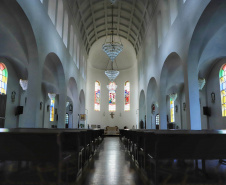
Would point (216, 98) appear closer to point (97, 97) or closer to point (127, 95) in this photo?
point (127, 95)

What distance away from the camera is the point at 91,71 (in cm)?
2328

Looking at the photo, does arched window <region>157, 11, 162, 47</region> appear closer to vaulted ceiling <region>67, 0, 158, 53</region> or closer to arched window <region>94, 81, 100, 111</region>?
vaulted ceiling <region>67, 0, 158, 53</region>

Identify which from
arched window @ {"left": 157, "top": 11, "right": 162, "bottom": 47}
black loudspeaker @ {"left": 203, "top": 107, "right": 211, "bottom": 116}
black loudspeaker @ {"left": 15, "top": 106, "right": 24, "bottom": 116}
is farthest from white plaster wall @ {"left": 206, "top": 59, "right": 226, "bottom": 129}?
black loudspeaker @ {"left": 15, "top": 106, "right": 24, "bottom": 116}

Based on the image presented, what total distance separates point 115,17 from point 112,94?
9.00 m

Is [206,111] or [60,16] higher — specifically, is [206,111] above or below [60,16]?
below

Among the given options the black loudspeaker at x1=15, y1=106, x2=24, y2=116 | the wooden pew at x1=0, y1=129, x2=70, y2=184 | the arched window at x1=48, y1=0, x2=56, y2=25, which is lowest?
the wooden pew at x1=0, y1=129, x2=70, y2=184

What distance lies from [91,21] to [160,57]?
933 centimetres

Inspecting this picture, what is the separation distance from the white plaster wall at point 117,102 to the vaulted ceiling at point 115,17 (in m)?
3.50

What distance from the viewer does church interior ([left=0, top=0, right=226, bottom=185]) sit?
2.78m

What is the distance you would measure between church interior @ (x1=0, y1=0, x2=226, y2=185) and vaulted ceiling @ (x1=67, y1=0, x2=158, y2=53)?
0.11 metres

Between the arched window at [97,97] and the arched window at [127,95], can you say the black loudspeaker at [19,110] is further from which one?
the arched window at [127,95]

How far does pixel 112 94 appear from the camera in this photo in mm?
24500

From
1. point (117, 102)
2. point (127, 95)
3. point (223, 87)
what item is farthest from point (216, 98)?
point (117, 102)

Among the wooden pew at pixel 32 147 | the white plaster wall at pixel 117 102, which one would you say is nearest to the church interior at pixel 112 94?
the wooden pew at pixel 32 147
